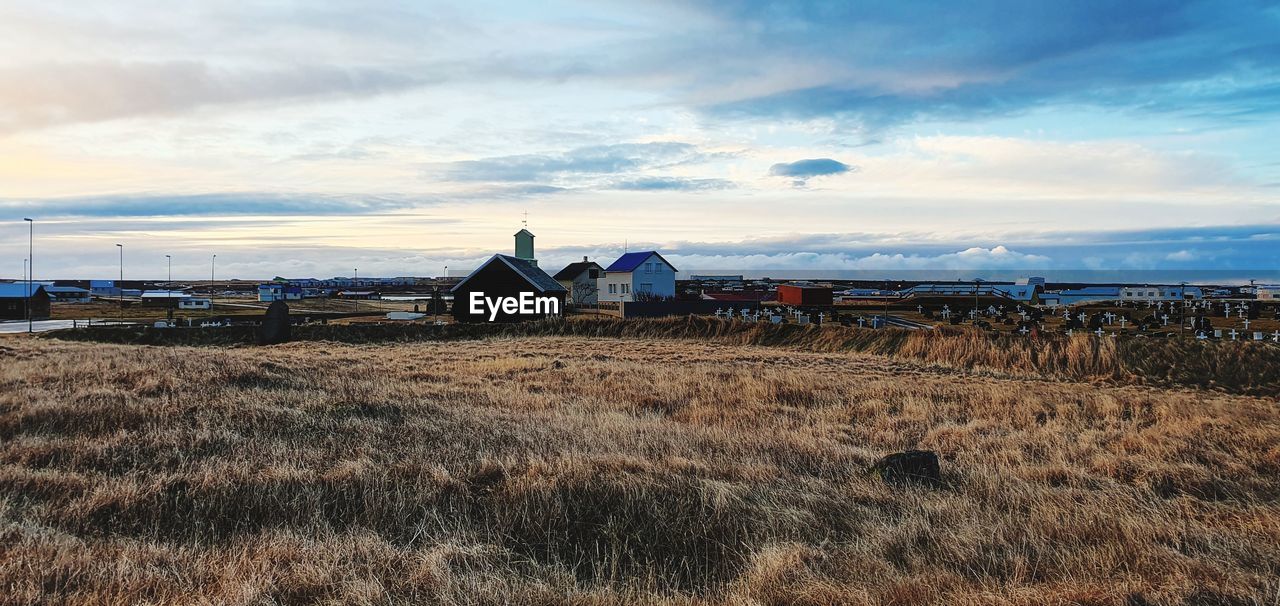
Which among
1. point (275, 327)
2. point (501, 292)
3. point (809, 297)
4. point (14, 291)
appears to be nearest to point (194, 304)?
point (14, 291)

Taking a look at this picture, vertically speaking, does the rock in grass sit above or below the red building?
below

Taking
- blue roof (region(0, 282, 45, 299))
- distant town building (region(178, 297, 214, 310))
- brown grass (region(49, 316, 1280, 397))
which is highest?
blue roof (region(0, 282, 45, 299))

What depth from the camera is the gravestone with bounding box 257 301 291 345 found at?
43.8m

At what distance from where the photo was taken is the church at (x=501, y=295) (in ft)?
170

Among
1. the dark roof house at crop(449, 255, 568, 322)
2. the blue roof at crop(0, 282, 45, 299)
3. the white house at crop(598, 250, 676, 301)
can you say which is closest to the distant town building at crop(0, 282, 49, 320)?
→ the blue roof at crop(0, 282, 45, 299)

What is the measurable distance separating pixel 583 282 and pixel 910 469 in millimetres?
63687

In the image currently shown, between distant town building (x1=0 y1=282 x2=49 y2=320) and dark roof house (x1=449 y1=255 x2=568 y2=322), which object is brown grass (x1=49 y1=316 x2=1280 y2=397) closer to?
dark roof house (x1=449 y1=255 x2=568 y2=322)

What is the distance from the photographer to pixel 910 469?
934cm

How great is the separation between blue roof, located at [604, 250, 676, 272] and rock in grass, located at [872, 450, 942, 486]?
2162 inches

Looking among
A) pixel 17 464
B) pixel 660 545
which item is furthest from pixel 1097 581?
pixel 17 464

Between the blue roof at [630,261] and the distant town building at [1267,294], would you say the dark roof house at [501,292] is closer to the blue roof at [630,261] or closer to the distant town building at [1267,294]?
the blue roof at [630,261]

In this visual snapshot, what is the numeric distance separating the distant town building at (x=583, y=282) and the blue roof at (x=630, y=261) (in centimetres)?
315

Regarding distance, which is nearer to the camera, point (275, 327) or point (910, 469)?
point (910, 469)

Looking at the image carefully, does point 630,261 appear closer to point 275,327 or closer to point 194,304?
point 275,327
